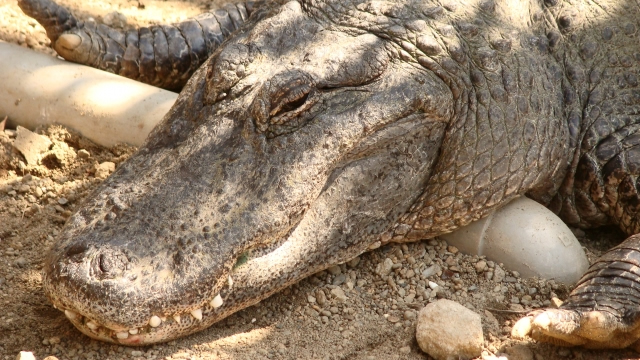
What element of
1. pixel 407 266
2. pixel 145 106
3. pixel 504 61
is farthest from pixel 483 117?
pixel 145 106

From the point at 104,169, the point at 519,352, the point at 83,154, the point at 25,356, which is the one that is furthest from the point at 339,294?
the point at 83,154

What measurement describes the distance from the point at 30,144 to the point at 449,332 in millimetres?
2576

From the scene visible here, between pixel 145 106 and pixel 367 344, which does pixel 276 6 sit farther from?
pixel 367 344

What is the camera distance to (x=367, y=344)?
10.3 feet

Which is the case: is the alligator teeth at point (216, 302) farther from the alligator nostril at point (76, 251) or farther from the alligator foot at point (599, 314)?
the alligator foot at point (599, 314)

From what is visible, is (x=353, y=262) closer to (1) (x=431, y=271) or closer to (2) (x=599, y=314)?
(1) (x=431, y=271)

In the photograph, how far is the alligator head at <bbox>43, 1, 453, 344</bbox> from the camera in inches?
109

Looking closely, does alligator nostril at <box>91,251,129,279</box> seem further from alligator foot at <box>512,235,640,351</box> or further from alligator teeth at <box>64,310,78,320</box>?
alligator foot at <box>512,235,640,351</box>

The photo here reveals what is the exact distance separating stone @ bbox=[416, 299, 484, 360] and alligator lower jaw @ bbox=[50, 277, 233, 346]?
A: 825mm

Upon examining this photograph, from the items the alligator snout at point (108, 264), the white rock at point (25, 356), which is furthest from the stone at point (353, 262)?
the white rock at point (25, 356)

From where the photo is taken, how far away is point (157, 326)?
9.26ft

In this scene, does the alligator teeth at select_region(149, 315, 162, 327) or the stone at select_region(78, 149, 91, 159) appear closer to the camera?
the alligator teeth at select_region(149, 315, 162, 327)

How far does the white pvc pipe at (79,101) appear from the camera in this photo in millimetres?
4211

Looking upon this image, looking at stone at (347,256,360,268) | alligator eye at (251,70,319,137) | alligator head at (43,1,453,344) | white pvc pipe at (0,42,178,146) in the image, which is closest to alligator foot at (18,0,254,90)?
white pvc pipe at (0,42,178,146)
